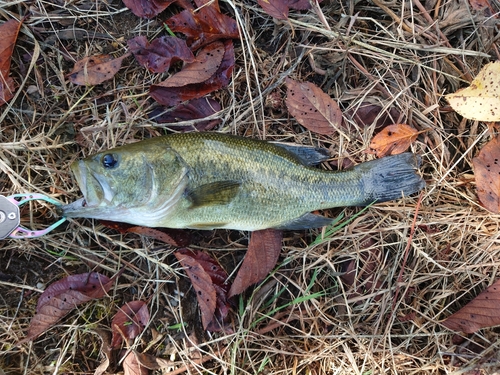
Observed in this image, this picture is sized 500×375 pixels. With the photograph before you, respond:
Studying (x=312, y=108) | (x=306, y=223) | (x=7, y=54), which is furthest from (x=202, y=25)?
(x=306, y=223)

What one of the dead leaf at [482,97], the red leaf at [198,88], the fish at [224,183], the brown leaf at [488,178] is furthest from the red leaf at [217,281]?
the dead leaf at [482,97]

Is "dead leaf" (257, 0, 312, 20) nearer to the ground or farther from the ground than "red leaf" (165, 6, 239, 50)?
farther from the ground

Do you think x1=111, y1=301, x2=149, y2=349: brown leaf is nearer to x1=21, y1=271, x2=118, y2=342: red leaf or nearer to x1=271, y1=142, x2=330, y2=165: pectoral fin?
x1=21, y1=271, x2=118, y2=342: red leaf

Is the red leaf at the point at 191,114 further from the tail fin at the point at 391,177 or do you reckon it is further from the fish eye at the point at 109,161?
the tail fin at the point at 391,177

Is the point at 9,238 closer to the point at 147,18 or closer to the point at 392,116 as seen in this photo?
the point at 147,18

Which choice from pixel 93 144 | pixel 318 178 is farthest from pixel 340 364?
pixel 93 144

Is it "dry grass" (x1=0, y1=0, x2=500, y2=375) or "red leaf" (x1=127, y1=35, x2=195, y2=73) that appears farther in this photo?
"red leaf" (x1=127, y1=35, x2=195, y2=73)

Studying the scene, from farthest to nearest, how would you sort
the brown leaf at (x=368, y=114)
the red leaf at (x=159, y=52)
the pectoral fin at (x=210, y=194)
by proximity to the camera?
the brown leaf at (x=368, y=114) → the red leaf at (x=159, y=52) → the pectoral fin at (x=210, y=194)

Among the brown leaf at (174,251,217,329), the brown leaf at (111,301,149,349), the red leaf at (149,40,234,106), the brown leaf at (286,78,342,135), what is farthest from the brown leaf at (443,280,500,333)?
the red leaf at (149,40,234,106)
